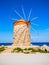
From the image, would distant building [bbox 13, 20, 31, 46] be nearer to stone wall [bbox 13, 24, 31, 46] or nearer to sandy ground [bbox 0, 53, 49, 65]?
stone wall [bbox 13, 24, 31, 46]

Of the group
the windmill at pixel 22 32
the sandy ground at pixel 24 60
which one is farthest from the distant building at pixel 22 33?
the sandy ground at pixel 24 60

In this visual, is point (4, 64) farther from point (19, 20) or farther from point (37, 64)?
point (19, 20)

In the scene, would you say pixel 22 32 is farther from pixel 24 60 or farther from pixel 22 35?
pixel 24 60

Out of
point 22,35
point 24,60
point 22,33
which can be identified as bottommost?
point 24,60

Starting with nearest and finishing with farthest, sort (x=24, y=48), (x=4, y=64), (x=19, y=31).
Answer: (x=4, y=64) → (x=24, y=48) → (x=19, y=31)

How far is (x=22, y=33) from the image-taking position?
785 inches

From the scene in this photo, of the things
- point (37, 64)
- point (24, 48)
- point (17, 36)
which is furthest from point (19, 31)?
point (37, 64)

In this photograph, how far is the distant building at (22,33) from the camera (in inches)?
787

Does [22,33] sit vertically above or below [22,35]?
above

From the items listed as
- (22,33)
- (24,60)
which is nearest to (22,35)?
(22,33)

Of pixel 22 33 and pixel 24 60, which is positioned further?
pixel 22 33

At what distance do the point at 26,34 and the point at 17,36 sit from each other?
110 cm

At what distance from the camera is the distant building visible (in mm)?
19984

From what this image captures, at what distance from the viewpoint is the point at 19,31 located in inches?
788
